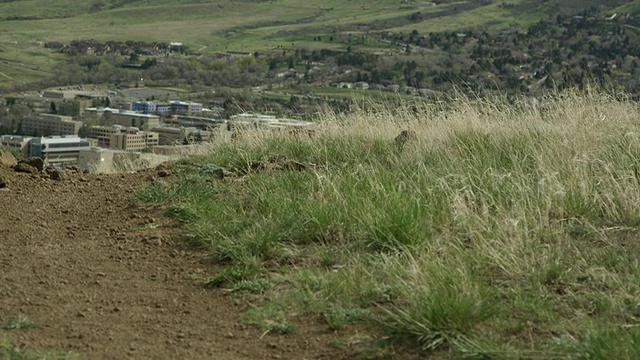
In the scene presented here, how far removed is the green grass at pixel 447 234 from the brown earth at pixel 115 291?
0.15 metres

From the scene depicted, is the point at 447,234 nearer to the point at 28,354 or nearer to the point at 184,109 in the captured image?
the point at 28,354

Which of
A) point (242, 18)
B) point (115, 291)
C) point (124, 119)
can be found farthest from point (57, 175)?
point (242, 18)

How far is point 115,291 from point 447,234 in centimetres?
179

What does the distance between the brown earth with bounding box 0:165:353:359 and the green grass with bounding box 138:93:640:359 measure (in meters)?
0.15

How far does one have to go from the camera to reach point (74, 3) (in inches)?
3307

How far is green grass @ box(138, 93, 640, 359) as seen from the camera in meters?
4.20

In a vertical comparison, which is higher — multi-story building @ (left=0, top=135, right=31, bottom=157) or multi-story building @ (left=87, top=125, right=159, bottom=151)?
multi-story building @ (left=0, top=135, right=31, bottom=157)

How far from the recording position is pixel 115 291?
16.4 ft

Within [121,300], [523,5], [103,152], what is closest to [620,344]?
[121,300]

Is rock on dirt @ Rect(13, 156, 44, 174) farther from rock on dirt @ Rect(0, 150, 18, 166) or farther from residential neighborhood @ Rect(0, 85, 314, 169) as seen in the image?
residential neighborhood @ Rect(0, 85, 314, 169)

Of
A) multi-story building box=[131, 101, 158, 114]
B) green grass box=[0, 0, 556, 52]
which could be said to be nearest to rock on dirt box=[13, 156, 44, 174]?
multi-story building box=[131, 101, 158, 114]

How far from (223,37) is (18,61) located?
15.5 m

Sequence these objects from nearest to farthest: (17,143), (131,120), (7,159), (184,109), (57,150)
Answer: (7,159) < (57,150) < (17,143) < (131,120) < (184,109)

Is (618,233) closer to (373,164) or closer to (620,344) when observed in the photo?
(620,344)
